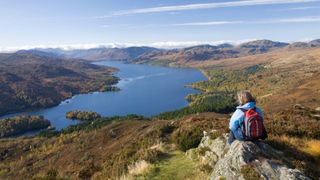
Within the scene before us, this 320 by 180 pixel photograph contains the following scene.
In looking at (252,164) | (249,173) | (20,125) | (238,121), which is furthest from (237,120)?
(20,125)

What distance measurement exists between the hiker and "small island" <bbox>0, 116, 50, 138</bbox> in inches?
6666

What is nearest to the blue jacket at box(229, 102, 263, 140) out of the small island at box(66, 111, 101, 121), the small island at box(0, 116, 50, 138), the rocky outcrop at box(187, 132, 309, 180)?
the rocky outcrop at box(187, 132, 309, 180)

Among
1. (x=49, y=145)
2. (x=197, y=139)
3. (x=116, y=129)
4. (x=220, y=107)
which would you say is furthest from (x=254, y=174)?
(x=220, y=107)

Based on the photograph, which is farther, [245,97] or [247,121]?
[245,97]

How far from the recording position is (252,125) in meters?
14.6

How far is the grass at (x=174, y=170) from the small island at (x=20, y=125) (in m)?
163

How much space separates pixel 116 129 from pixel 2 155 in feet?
154

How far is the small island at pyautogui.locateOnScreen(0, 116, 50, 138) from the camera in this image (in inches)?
6703

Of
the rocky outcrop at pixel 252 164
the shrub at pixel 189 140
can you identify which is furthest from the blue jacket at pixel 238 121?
the shrub at pixel 189 140

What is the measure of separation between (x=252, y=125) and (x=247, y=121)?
0.84 feet

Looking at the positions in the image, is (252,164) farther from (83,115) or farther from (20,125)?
(20,125)

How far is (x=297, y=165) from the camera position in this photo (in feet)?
45.5

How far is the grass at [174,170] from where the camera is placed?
16955 mm

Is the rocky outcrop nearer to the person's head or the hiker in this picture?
the hiker
